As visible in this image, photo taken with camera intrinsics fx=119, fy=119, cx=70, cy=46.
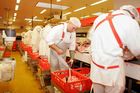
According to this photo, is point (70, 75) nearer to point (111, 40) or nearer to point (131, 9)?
point (111, 40)

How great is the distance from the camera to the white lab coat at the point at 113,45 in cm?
117

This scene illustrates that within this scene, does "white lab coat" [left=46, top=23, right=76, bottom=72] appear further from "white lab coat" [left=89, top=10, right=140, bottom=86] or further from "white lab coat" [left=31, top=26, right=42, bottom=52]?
"white lab coat" [left=31, top=26, right=42, bottom=52]

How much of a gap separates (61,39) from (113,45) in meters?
1.44

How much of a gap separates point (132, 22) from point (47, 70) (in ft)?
8.30

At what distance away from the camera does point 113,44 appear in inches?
47.6

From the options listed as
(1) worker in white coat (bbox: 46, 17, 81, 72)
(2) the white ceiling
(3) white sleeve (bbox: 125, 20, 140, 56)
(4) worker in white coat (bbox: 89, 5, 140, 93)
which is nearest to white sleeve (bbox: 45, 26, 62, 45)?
(1) worker in white coat (bbox: 46, 17, 81, 72)

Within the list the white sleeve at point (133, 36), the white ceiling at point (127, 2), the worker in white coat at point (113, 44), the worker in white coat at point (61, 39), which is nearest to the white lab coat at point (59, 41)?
the worker in white coat at point (61, 39)

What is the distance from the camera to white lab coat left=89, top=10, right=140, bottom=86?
1173 mm

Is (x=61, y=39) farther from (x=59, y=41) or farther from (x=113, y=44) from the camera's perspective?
(x=113, y=44)

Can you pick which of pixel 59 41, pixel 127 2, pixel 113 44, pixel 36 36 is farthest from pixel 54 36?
pixel 36 36

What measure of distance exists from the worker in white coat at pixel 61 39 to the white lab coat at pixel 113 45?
1.04m

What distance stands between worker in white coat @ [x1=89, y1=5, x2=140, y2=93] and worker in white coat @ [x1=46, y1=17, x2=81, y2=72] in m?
1.02

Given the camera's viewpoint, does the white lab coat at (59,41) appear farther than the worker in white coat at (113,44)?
Yes

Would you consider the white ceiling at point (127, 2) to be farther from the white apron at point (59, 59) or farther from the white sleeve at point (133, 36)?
the white sleeve at point (133, 36)
